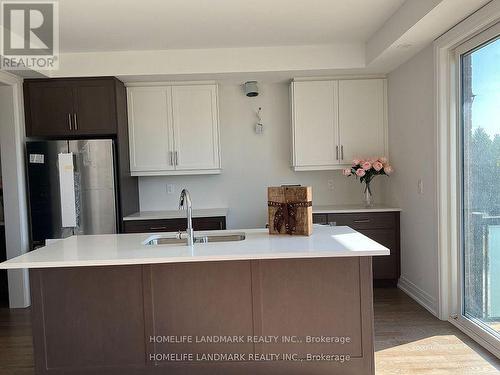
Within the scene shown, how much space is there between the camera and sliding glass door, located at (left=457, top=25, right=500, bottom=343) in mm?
2621

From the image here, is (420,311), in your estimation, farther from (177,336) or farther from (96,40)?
(96,40)

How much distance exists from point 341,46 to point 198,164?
Answer: 1959 millimetres

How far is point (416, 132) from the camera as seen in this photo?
3.57m

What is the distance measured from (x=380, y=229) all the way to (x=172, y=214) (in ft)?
7.37

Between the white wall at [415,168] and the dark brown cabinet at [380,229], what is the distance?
71mm

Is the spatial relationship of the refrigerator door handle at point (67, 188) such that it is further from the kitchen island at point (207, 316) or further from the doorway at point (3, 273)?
the kitchen island at point (207, 316)

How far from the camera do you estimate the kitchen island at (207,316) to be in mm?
2273

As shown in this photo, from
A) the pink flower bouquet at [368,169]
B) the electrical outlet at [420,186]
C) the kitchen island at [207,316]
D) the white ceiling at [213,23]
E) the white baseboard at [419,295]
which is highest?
the white ceiling at [213,23]

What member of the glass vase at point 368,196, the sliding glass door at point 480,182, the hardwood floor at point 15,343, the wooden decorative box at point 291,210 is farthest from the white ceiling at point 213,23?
the hardwood floor at point 15,343

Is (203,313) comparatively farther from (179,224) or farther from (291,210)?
(179,224)

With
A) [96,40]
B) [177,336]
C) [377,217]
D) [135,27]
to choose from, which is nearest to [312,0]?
[135,27]
